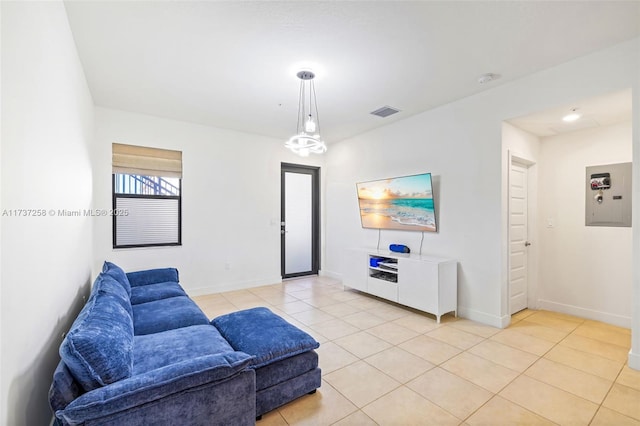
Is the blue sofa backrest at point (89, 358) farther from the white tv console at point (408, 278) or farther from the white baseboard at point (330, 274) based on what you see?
the white baseboard at point (330, 274)

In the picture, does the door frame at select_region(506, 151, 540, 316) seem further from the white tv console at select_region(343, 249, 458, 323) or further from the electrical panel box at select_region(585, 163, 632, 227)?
the white tv console at select_region(343, 249, 458, 323)

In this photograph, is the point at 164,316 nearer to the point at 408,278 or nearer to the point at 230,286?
the point at 230,286

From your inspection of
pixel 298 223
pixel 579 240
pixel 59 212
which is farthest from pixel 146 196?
pixel 579 240

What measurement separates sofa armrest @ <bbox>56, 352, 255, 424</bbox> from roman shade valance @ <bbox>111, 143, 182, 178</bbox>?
149 inches

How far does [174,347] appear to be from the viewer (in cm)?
193

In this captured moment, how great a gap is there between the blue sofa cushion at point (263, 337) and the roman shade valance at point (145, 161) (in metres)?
3.01

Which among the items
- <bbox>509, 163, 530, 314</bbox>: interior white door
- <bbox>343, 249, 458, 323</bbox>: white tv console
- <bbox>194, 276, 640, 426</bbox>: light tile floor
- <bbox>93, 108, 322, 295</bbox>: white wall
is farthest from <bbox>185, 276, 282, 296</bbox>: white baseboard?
<bbox>509, 163, 530, 314</bbox>: interior white door

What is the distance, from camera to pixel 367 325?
3506mm

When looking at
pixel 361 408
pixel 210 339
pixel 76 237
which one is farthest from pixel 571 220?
pixel 76 237

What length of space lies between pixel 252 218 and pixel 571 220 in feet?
15.9

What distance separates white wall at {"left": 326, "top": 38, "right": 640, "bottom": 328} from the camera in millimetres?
2773

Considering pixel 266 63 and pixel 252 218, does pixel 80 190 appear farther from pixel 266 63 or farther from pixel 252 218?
pixel 252 218

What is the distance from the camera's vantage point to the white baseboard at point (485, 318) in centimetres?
342

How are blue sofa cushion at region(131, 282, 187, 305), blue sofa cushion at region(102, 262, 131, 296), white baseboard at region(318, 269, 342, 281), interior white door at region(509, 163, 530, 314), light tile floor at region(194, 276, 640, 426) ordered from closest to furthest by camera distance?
light tile floor at region(194, 276, 640, 426), blue sofa cushion at region(102, 262, 131, 296), blue sofa cushion at region(131, 282, 187, 305), interior white door at region(509, 163, 530, 314), white baseboard at region(318, 269, 342, 281)
